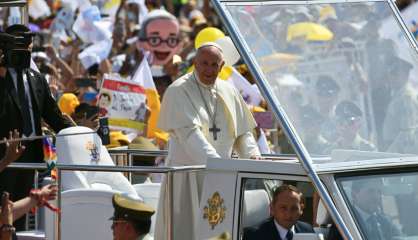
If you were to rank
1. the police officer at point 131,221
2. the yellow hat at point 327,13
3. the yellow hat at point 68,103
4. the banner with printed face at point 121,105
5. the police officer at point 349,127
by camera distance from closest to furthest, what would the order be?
the police officer at point 131,221 < the police officer at point 349,127 < the yellow hat at point 327,13 < the banner with printed face at point 121,105 < the yellow hat at point 68,103

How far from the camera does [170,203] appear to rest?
807 cm

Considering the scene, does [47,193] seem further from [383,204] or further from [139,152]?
[139,152]

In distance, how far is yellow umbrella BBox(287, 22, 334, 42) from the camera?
8.25m

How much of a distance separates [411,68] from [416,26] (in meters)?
6.70

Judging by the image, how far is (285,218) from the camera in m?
7.57

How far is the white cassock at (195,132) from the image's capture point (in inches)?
323

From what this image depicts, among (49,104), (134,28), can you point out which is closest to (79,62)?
(134,28)

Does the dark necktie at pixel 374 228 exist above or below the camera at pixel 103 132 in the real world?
below

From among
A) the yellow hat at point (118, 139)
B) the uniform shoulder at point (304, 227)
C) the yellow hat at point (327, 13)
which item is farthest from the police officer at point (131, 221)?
the yellow hat at point (118, 139)

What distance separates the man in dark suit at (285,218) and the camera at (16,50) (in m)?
2.86

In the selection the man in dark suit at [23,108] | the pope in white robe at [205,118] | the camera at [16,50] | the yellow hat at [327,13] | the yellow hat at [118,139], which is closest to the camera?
the yellow hat at [327,13]

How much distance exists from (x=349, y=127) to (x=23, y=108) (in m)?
3.03

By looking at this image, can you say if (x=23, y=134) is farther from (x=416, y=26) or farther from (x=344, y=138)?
(x=416, y=26)

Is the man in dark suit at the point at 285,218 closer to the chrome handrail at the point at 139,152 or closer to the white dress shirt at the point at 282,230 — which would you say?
the white dress shirt at the point at 282,230
